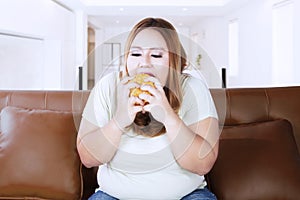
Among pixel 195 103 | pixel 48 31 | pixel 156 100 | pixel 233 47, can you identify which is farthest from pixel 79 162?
pixel 233 47

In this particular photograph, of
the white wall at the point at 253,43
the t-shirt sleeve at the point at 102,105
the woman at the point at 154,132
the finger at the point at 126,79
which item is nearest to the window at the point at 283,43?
the white wall at the point at 253,43

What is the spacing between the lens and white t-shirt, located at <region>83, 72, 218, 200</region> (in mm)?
1161

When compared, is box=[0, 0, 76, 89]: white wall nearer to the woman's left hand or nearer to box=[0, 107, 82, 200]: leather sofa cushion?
box=[0, 107, 82, 200]: leather sofa cushion

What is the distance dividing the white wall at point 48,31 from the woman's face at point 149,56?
11.1 feet

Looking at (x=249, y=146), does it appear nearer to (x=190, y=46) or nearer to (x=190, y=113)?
(x=190, y=113)

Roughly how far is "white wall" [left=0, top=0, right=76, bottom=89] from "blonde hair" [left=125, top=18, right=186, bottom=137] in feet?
10.8

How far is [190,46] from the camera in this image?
43.0 inches

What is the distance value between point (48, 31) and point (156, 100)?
5.43 m

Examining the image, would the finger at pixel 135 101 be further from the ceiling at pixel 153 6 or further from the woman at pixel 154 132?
the ceiling at pixel 153 6

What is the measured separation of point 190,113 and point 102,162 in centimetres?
32

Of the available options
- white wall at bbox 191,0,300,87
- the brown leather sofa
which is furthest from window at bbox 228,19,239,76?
the brown leather sofa

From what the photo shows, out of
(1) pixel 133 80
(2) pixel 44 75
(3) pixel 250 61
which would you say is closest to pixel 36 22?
(2) pixel 44 75

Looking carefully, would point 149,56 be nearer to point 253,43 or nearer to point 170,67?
point 170,67

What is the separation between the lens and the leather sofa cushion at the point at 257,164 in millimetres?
1479
